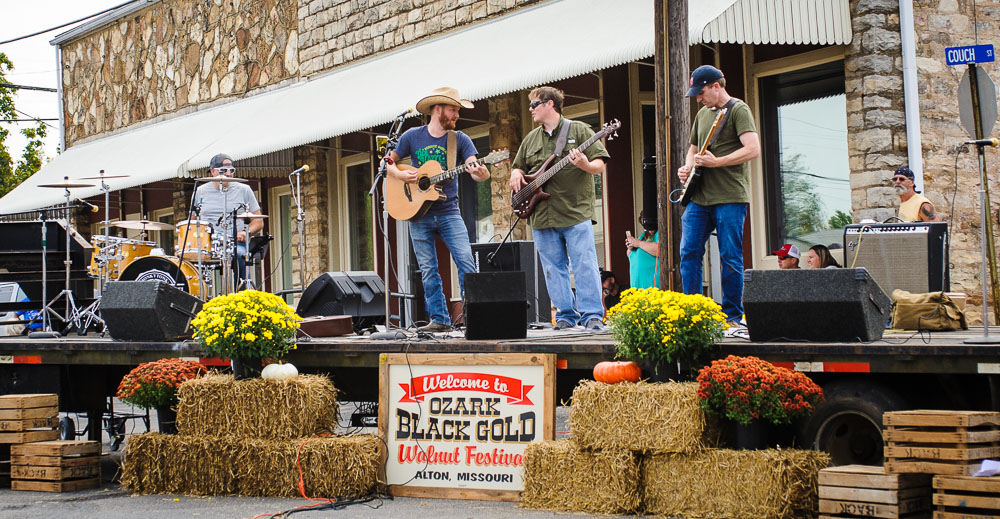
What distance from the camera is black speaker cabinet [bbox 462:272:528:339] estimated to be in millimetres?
7234

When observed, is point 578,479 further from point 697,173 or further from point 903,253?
point 903,253

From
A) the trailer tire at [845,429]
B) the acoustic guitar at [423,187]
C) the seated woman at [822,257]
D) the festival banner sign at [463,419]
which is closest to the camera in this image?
the trailer tire at [845,429]

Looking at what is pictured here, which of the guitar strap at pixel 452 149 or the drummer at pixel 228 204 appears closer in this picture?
the guitar strap at pixel 452 149

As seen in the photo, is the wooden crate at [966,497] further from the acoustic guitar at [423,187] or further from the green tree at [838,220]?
the green tree at [838,220]

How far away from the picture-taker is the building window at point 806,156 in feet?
36.9

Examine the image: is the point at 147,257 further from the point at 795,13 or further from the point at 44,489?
the point at 795,13

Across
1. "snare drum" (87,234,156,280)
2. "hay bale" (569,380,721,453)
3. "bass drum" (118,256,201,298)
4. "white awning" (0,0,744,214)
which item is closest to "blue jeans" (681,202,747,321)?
"hay bale" (569,380,721,453)

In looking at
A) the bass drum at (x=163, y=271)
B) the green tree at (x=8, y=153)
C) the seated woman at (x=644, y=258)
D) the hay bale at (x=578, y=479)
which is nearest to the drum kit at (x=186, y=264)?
the bass drum at (x=163, y=271)

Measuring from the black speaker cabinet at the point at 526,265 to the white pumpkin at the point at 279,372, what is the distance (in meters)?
3.63

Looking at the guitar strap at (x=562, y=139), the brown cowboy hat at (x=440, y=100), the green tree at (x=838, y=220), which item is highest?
the brown cowboy hat at (x=440, y=100)

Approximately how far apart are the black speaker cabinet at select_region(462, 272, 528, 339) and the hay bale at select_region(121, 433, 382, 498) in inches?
→ 37.8

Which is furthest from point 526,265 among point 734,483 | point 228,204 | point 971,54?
point 734,483

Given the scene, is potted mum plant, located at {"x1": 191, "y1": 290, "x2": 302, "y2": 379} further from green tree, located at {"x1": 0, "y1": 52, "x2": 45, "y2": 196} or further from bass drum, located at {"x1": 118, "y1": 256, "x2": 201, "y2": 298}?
green tree, located at {"x1": 0, "y1": 52, "x2": 45, "y2": 196}

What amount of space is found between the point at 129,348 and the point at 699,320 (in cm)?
436
